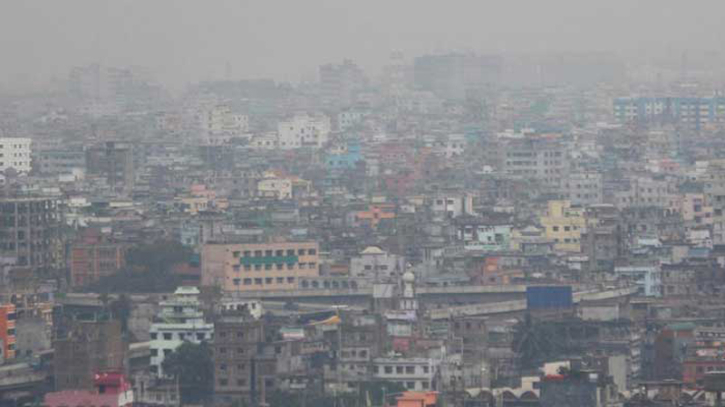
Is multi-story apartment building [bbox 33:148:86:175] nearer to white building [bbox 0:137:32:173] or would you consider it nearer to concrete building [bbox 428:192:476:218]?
white building [bbox 0:137:32:173]

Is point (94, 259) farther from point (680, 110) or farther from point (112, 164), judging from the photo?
point (680, 110)

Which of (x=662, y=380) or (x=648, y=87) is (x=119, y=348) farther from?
(x=648, y=87)

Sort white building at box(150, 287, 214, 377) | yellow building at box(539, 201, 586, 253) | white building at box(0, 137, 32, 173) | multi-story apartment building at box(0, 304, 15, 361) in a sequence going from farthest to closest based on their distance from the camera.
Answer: white building at box(0, 137, 32, 173) < yellow building at box(539, 201, 586, 253) < multi-story apartment building at box(0, 304, 15, 361) < white building at box(150, 287, 214, 377)

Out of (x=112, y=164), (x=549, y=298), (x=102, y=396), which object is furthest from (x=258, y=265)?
(x=112, y=164)

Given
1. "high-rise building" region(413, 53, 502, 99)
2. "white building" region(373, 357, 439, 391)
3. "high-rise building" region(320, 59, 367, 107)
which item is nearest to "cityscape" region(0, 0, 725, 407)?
"white building" region(373, 357, 439, 391)

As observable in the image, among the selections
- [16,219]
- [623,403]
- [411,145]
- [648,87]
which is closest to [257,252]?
[16,219]
